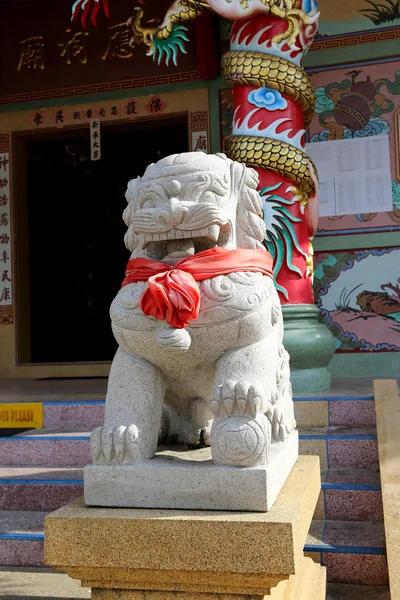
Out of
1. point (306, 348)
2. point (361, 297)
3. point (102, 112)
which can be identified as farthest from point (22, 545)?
point (102, 112)

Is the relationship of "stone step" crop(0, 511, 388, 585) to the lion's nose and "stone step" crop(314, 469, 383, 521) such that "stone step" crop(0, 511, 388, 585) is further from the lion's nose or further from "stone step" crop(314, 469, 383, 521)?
the lion's nose

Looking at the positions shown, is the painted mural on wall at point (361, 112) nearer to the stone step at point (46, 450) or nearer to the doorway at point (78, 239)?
the doorway at point (78, 239)

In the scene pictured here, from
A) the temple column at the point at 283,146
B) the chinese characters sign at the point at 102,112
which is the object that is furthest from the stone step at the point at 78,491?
the chinese characters sign at the point at 102,112

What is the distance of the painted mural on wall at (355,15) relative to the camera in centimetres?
571

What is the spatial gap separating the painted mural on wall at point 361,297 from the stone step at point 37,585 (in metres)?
3.62

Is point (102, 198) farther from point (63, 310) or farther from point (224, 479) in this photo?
point (224, 479)

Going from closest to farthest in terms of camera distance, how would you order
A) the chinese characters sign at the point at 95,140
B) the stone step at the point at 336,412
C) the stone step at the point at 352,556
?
the stone step at the point at 352,556 < the stone step at the point at 336,412 < the chinese characters sign at the point at 95,140

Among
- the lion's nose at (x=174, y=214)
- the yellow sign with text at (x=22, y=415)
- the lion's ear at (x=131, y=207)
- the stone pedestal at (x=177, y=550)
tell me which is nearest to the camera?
the stone pedestal at (x=177, y=550)

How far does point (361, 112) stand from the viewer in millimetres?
5754

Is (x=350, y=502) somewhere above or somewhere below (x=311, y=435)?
below

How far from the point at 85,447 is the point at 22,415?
81 cm

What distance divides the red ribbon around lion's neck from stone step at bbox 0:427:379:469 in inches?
63.9

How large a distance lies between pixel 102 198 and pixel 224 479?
794cm

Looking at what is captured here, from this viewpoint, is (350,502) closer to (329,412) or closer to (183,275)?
(329,412)
